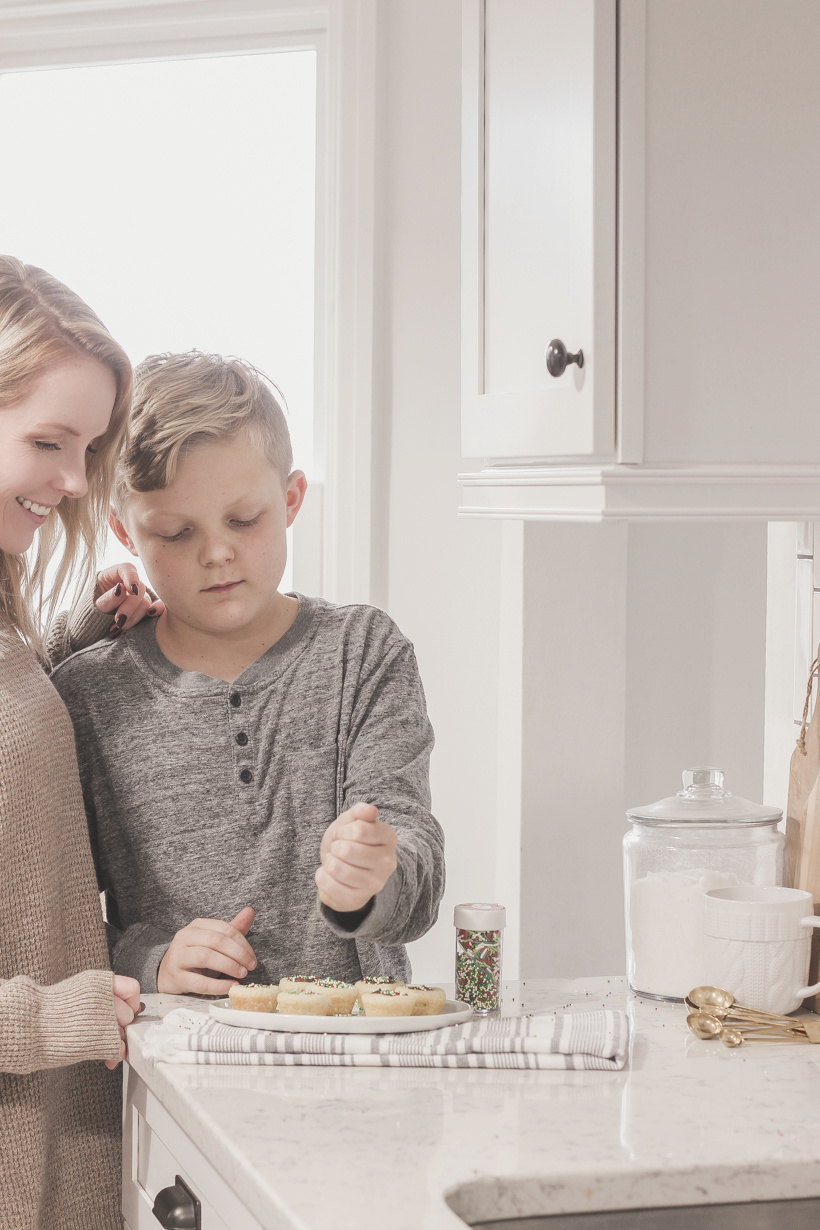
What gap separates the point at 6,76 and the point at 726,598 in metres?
1.78

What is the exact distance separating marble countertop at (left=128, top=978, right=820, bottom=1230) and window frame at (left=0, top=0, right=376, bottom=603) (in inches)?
54.7

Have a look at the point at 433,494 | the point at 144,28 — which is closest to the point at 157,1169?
the point at 433,494

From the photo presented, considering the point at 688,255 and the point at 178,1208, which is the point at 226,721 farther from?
the point at 688,255

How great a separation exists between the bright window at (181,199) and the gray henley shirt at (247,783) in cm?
115

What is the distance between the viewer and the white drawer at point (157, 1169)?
0.94m

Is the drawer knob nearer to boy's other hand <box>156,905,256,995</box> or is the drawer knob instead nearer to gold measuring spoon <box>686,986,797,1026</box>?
boy's other hand <box>156,905,256,995</box>

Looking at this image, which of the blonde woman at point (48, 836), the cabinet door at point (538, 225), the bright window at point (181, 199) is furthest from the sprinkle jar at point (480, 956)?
the bright window at point (181, 199)

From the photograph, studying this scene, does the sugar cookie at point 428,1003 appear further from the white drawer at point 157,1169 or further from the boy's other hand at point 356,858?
the white drawer at point 157,1169

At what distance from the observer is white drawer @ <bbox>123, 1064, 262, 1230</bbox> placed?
3.07 feet

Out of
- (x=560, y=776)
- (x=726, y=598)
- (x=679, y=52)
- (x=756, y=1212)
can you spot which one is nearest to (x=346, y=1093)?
(x=756, y=1212)

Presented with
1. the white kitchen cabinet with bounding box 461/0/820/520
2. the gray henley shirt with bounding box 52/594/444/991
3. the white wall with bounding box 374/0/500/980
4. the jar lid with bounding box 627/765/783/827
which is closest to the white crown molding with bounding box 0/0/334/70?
the white wall with bounding box 374/0/500/980

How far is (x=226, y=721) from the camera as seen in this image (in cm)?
133

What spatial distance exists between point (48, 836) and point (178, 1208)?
347mm

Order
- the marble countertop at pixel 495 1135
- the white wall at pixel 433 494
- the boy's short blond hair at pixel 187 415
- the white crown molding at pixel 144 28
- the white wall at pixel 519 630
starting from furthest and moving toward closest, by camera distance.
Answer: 1. the white crown molding at pixel 144 28
2. the white wall at pixel 433 494
3. the white wall at pixel 519 630
4. the boy's short blond hair at pixel 187 415
5. the marble countertop at pixel 495 1135
